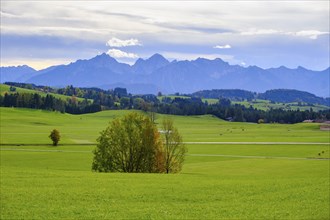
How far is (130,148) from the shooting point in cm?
5556

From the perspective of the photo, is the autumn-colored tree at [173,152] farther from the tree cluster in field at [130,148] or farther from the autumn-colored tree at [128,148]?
the autumn-colored tree at [128,148]

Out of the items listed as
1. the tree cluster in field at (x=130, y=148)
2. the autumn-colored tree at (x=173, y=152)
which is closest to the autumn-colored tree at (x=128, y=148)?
the tree cluster in field at (x=130, y=148)

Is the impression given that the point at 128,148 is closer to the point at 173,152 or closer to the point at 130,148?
the point at 130,148

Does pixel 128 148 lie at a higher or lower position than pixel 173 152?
higher

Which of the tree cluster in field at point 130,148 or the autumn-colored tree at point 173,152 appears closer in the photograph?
the tree cluster in field at point 130,148

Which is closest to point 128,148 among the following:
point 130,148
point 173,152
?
point 130,148

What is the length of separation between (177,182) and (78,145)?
6329cm

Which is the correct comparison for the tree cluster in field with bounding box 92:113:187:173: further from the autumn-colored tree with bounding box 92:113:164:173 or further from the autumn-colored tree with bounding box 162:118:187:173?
the autumn-colored tree with bounding box 162:118:187:173

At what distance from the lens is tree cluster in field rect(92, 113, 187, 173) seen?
181ft

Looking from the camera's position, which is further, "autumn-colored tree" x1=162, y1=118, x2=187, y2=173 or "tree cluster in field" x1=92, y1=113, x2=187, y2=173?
"autumn-colored tree" x1=162, y1=118, x2=187, y2=173

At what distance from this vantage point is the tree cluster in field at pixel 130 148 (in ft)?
181

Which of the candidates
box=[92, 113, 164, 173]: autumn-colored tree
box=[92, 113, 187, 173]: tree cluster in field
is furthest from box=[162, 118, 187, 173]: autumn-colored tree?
box=[92, 113, 164, 173]: autumn-colored tree

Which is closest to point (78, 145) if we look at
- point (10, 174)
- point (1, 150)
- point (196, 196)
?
point (1, 150)

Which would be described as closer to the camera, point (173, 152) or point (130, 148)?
point (130, 148)
